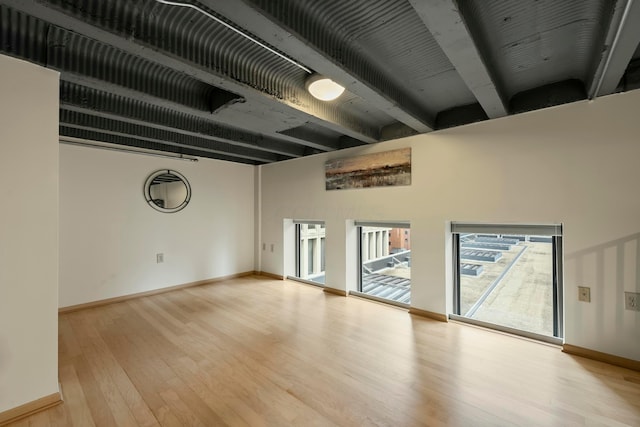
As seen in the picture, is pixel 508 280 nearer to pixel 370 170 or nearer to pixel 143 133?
pixel 370 170

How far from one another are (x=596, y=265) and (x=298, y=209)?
12.2 ft

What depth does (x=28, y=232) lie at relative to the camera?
1771 mm

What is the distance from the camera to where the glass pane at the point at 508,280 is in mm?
2750

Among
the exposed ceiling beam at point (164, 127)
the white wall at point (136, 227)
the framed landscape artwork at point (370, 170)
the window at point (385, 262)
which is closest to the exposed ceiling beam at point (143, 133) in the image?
the exposed ceiling beam at point (164, 127)

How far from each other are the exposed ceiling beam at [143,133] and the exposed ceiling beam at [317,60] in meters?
2.63

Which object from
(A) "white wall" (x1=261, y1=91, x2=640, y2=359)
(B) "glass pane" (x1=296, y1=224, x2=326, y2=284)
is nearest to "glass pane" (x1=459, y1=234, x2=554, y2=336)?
(A) "white wall" (x1=261, y1=91, x2=640, y2=359)

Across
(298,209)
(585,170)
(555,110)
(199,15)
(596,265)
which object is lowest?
(596,265)

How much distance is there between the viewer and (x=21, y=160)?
1747 mm

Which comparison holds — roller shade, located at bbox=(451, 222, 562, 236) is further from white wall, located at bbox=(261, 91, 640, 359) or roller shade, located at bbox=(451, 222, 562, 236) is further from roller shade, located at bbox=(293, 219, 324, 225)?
roller shade, located at bbox=(293, 219, 324, 225)

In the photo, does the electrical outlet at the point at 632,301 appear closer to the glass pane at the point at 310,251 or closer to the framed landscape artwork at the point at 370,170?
the framed landscape artwork at the point at 370,170

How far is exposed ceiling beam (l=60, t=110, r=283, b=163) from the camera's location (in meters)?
2.94

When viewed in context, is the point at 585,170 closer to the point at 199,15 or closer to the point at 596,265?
the point at 596,265

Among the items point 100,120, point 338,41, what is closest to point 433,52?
point 338,41

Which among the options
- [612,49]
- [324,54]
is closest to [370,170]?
[324,54]
